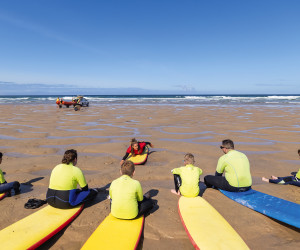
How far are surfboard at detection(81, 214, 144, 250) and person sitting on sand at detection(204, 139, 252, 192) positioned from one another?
2318mm

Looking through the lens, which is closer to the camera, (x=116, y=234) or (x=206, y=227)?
(x=116, y=234)

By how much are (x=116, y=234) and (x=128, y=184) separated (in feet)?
2.72

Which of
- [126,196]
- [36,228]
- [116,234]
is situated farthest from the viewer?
[126,196]

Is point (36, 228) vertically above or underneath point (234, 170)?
underneath

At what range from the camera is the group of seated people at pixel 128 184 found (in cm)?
370

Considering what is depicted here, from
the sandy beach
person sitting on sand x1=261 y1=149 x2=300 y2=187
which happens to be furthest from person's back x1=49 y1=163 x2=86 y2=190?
person sitting on sand x1=261 y1=149 x2=300 y2=187

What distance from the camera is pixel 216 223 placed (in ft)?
12.0

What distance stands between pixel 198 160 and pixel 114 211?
4513 millimetres

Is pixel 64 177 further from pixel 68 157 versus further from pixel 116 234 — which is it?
pixel 116 234

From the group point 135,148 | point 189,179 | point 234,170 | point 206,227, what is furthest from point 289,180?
point 135,148

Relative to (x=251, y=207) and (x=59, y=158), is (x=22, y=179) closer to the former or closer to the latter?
(x=59, y=158)

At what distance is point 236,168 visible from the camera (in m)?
4.65

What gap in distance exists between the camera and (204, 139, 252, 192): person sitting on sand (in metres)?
4.65

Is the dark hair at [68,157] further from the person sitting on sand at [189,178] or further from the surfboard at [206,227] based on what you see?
the surfboard at [206,227]
